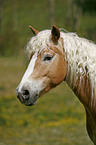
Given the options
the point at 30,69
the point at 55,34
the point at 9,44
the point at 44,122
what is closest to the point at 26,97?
the point at 30,69

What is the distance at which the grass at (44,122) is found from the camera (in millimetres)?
6648

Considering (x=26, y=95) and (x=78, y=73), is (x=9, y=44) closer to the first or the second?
(x=78, y=73)

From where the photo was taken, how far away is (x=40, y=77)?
278cm

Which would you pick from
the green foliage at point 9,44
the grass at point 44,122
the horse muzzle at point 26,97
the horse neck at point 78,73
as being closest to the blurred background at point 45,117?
the grass at point 44,122

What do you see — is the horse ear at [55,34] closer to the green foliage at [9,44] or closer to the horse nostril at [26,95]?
the horse nostril at [26,95]

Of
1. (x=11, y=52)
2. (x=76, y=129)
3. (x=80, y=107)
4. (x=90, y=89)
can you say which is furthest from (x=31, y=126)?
(x=11, y=52)

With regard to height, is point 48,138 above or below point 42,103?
above

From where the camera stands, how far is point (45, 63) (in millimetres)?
2811

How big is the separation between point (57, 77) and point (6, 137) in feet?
15.0

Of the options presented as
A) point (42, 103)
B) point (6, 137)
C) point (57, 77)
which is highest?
point (57, 77)

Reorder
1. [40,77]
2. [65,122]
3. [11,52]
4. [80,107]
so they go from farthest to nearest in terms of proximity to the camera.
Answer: [11,52]
[80,107]
[65,122]
[40,77]

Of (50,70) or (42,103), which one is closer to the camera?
(50,70)

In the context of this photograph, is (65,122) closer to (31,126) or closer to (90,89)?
(31,126)

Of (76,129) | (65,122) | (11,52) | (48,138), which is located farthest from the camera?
(11,52)
